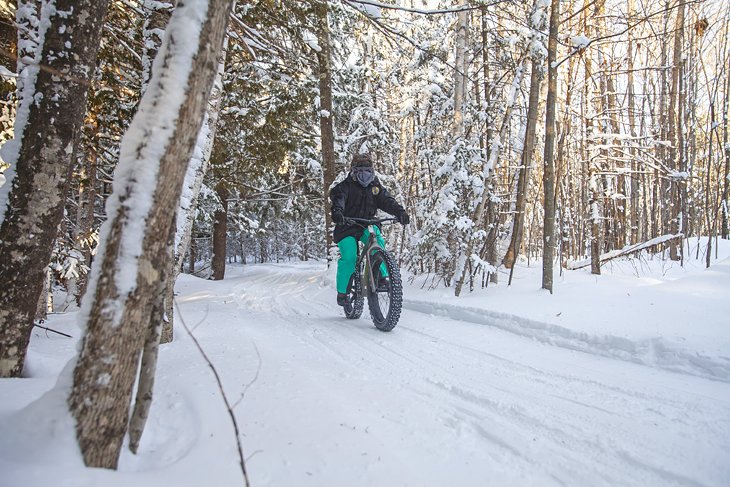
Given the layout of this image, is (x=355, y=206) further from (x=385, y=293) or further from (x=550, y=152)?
(x=550, y=152)

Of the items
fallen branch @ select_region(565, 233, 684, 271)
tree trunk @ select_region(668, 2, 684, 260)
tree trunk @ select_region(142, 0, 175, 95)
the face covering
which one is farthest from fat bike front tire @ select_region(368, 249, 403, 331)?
tree trunk @ select_region(668, 2, 684, 260)

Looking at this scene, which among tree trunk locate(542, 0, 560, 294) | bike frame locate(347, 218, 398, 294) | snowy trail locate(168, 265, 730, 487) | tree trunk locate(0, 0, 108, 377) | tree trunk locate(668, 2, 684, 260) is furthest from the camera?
tree trunk locate(668, 2, 684, 260)

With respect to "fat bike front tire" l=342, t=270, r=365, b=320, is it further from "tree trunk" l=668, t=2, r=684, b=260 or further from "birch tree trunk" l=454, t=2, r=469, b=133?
"tree trunk" l=668, t=2, r=684, b=260

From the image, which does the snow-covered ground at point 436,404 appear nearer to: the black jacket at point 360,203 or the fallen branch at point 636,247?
the black jacket at point 360,203

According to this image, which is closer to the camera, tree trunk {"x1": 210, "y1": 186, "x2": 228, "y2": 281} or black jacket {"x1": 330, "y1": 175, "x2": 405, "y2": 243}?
black jacket {"x1": 330, "y1": 175, "x2": 405, "y2": 243}

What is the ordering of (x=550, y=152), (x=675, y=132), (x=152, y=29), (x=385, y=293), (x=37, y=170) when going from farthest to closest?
(x=675, y=132) → (x=550, y=152) → (x=385, y=293) → (x=152, y=29) → (x=37, y=170)

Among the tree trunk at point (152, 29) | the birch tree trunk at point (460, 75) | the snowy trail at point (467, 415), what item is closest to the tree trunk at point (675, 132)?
the birch tree trunk at point (460, 75)

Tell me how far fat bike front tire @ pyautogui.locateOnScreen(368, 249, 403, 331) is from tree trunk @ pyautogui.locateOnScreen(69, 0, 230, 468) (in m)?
3.23

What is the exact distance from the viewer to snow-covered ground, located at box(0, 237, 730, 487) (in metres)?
1.67

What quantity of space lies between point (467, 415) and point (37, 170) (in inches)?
115

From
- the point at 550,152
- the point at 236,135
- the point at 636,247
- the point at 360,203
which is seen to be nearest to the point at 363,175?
the point at 360,203

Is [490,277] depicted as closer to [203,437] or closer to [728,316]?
[728,316]

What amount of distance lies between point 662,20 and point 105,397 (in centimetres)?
1427

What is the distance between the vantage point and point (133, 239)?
4.60 ft
